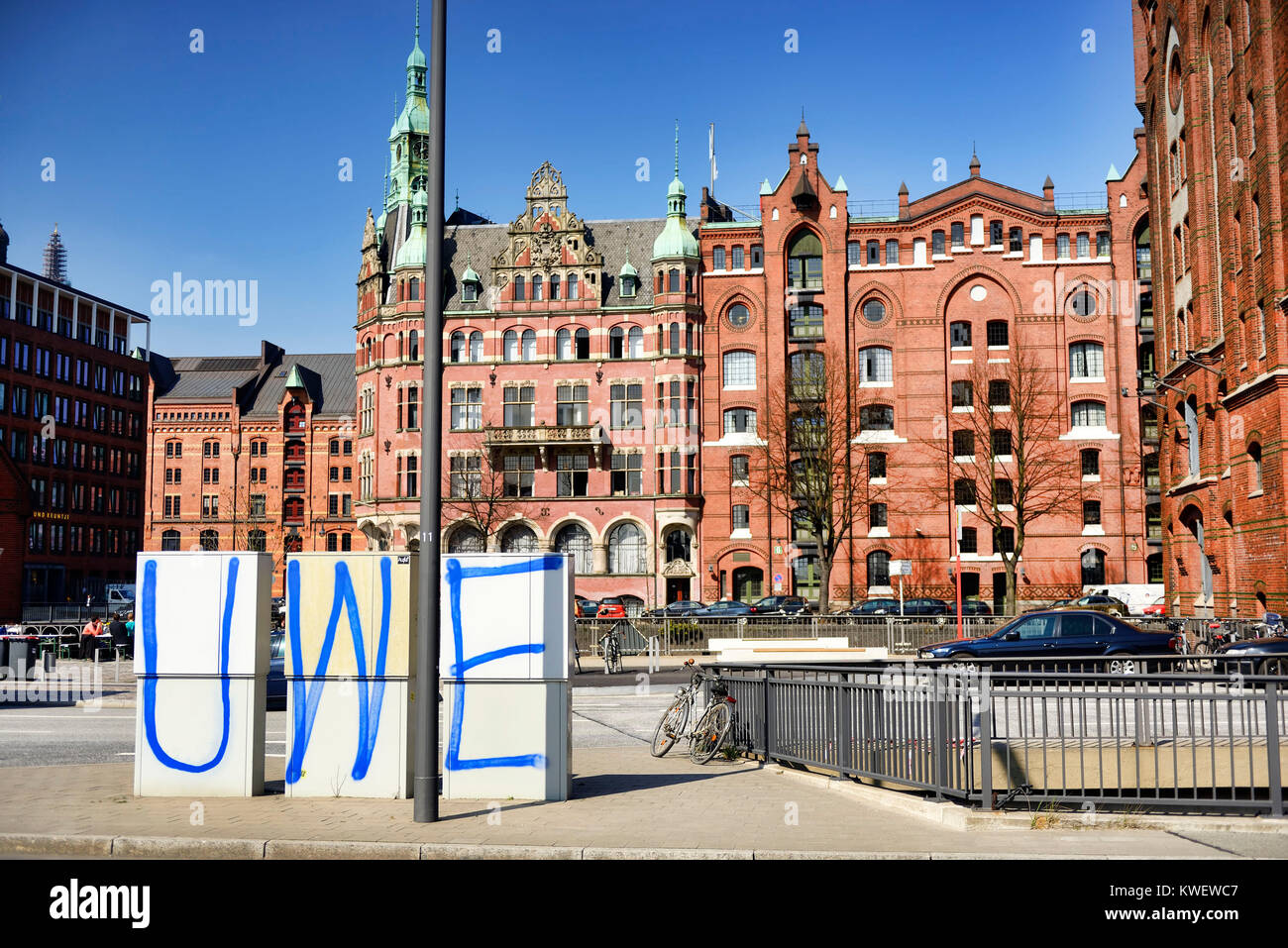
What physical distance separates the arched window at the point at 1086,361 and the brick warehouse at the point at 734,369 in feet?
0.37

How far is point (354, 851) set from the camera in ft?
28.3

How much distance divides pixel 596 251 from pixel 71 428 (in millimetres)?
51693

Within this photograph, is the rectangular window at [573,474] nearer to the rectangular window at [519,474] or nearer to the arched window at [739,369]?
the rectangular window at [519,474]

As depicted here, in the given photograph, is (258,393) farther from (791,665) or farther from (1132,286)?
(791,665)

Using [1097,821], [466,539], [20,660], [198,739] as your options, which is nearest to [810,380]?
[466,539]

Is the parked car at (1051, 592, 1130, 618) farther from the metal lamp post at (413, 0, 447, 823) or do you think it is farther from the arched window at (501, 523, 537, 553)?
the metal lamp post at (413, 0, 447, 823)

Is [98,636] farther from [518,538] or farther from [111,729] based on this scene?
[518,538]

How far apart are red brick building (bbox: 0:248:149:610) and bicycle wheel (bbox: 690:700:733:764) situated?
74.8 m

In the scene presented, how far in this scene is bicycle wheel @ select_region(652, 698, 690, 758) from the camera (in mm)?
14539

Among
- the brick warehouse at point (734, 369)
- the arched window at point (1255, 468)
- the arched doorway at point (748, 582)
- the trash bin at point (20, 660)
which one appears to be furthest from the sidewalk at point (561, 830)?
the arched doorway at point (748, 582)

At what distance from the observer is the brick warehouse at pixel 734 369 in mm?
57750

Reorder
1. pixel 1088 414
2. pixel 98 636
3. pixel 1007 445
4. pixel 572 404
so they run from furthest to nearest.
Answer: pixel 572 404 → pixel 1088 414 → pixel 1007 445 → pixel 98 636

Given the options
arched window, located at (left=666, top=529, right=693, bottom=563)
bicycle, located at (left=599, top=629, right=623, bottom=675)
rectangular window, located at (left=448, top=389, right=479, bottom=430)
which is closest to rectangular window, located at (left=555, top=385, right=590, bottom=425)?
rectangular window, located at (left=448, top=389, right=479, bottom=430)

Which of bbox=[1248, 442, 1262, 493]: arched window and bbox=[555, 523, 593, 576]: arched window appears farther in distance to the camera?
bbox=[555, 523, 593, 576]: arched window
